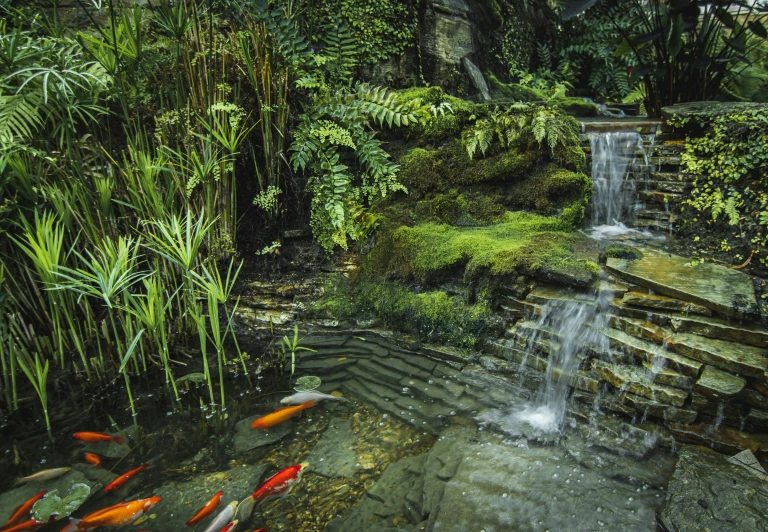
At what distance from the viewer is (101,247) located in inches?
145

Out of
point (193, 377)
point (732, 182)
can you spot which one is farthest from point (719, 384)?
point (193, 377)

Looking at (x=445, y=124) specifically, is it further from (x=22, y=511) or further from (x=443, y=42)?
(x=22, y=511)

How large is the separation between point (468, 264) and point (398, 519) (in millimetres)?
2093

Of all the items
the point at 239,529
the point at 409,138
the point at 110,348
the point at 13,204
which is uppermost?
the point at 409,138

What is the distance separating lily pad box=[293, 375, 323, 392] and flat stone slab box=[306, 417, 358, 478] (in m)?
0.42

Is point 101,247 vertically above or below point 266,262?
above

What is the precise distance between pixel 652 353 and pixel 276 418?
2546mm

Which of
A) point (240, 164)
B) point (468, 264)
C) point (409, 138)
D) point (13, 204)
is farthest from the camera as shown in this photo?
point (409, 138)

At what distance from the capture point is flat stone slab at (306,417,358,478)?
2.82 metres

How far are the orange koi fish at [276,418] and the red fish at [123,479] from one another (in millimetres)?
715

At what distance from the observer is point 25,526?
7.86 ft

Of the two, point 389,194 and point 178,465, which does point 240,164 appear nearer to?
point 389,194

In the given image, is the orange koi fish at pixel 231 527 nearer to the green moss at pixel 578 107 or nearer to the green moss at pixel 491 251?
the green moss at pixel 491 251

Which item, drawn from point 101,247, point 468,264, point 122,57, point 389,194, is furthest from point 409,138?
point 101,247
